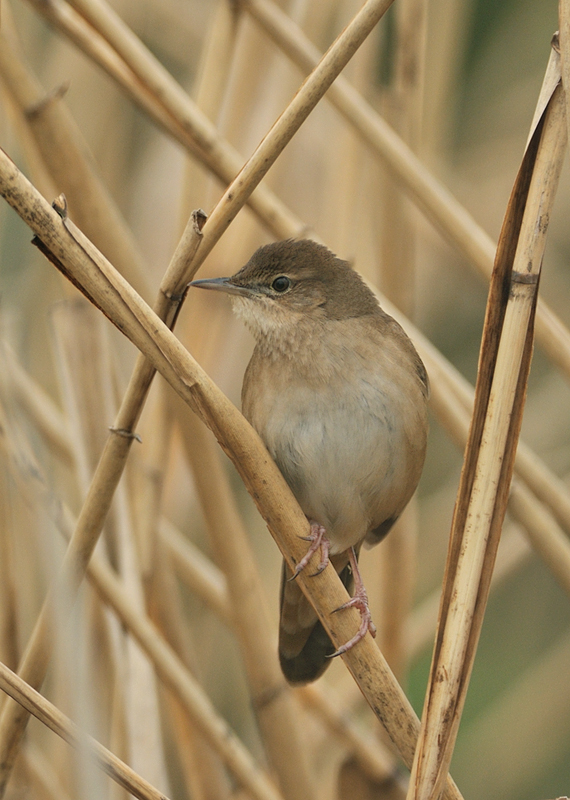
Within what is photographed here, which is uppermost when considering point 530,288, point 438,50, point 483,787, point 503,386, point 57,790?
point 438,50

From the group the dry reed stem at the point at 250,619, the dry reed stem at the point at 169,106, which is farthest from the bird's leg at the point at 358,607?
the dry reed stem at the point at 169,106

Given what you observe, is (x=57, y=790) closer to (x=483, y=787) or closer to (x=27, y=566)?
(x=27, y=566)

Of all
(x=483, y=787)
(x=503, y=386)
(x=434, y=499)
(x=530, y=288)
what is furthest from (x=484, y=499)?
(x=483, y=787)

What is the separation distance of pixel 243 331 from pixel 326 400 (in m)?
1.13

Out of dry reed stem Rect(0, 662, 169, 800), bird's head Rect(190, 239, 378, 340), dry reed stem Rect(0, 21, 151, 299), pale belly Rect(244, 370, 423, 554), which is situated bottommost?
dry reed stem Rect(0, 662, 169, 800)

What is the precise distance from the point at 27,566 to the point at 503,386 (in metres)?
1.83

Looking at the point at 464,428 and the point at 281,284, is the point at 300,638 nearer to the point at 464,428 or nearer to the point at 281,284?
the point at 464,428

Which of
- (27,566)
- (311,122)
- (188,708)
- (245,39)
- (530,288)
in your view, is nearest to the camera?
(530,288)

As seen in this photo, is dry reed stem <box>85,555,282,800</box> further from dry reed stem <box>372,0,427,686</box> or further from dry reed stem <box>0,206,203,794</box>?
dry reed stem <box>372,0,427,686</box>

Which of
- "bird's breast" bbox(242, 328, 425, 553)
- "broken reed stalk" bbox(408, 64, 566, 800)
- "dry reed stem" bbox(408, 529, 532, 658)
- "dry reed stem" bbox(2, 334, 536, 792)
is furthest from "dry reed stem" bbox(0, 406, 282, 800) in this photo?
"dry reed stem" bbox(408, 529, 532, 658)

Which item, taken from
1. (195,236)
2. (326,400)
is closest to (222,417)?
(195,236)

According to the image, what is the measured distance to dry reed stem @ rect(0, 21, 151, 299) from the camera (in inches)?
60.0

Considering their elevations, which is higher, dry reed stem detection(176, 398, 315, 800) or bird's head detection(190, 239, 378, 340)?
bird's head detection(190, 239, 378, 340)

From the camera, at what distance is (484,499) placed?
1.12 meters
